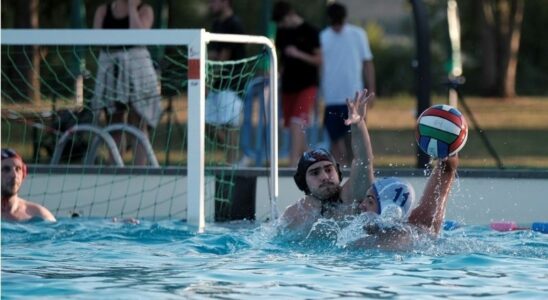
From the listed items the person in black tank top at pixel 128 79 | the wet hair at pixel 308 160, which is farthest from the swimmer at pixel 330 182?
the person in black tank top at pixel 128 79

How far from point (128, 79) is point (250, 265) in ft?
14.9

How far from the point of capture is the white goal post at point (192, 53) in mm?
8883

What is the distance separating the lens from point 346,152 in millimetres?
12586

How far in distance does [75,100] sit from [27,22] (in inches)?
210

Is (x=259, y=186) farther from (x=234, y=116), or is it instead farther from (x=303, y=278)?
(x=303, y=278)

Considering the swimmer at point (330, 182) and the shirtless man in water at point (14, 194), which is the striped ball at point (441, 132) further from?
the shirtless man in water at point (14, 194)

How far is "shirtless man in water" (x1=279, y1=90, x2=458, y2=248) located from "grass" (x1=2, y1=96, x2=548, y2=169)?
2948 mm

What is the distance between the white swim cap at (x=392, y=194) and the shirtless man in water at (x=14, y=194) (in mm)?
3223

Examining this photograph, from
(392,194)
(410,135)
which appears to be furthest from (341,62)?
(410,135)

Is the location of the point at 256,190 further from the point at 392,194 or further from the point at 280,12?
the point at 392,194

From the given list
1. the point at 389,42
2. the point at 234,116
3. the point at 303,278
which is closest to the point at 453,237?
the point at 303,278

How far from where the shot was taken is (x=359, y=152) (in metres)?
8.30

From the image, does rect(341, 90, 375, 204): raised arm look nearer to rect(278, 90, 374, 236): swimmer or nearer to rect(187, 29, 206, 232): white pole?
rect(278, 90, 374, 236): swimmer

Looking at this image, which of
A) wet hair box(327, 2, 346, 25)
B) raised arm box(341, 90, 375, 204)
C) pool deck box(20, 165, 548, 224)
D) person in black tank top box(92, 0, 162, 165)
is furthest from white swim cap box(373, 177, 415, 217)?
wet hair box(327, 2, 346, 25)
